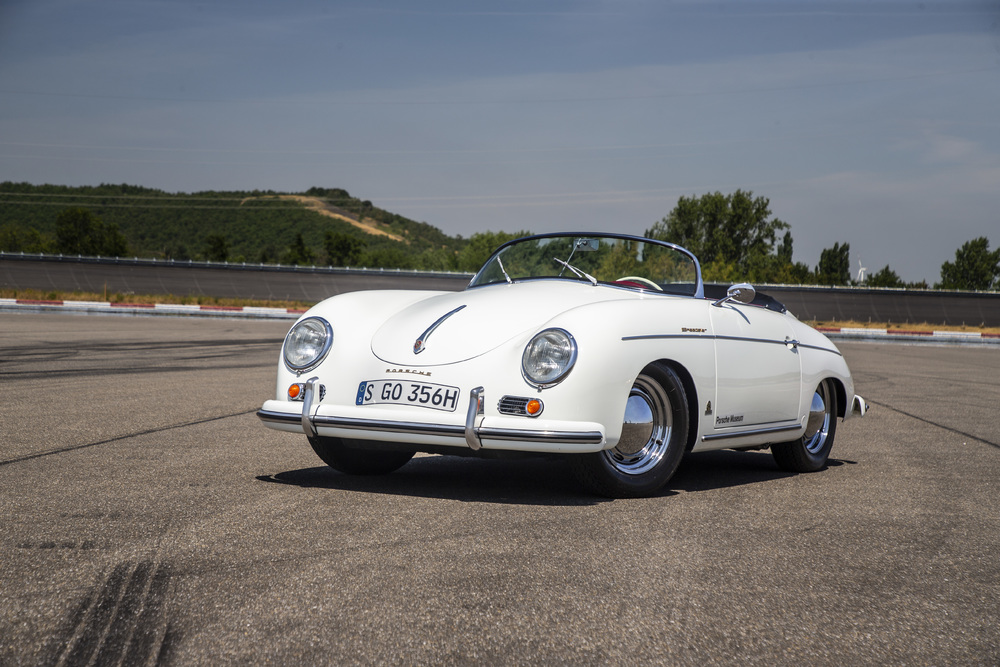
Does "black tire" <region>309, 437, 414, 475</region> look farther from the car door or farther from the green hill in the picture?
the green hill

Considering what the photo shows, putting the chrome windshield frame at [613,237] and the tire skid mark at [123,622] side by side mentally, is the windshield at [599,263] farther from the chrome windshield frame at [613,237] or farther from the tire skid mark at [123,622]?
the tire skid mark at [123,622]

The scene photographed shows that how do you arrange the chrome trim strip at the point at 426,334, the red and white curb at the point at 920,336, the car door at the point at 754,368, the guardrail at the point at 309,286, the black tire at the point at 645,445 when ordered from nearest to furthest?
the black tire at the point at 645,445, the chrome trim strip at the point at 426,334, the car door at the point at 754,368, the red and white curb at the point at 920,336, the guardrail at the point at 309,286

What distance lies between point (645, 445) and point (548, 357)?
→ 0.73 m

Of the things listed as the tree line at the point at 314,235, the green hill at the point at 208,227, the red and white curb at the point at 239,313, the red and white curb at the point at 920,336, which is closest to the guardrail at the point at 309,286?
the red and white curb at the point at 239,313

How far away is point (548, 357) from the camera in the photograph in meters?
4.27

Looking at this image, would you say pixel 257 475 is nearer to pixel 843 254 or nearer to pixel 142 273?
pixel 142 273

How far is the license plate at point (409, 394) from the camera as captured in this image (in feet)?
14.1

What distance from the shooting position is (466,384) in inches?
169

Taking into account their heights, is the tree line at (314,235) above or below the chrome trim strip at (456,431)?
above

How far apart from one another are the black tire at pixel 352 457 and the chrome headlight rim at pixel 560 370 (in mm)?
992

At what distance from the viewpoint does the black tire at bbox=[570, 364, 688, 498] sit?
14.6ft

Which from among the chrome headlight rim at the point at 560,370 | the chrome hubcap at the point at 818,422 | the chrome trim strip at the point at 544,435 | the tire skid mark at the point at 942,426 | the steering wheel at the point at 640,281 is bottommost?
the tire skid mark at the point at 942,426

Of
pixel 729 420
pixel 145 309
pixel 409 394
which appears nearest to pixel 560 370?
pixel 409 394

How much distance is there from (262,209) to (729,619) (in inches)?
6688
